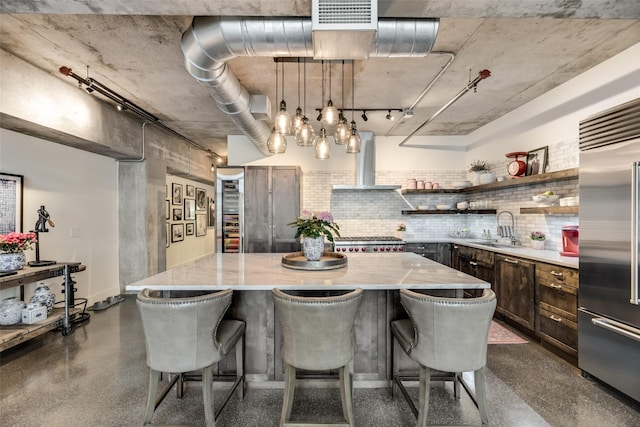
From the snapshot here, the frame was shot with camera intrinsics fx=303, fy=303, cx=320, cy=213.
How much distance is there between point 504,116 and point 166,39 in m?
4.92

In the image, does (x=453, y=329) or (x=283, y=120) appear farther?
(x=283, y=120)

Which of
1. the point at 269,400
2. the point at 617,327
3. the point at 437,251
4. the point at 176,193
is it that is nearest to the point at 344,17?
the point at 269,400

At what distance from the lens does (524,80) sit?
3666mm

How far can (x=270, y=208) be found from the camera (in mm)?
5438

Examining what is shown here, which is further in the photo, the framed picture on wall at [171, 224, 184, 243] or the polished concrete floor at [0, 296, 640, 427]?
the framed picture on wall at [171, 224, 184, 243]

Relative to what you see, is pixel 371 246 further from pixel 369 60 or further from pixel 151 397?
pixel 151 397

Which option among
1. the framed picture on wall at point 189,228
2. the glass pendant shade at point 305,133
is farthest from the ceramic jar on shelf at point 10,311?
the framed picture on wall at point 189,228

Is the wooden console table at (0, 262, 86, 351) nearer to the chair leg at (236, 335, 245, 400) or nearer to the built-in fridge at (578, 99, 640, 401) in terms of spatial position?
the chair leg at (236, 335, 245, 400)

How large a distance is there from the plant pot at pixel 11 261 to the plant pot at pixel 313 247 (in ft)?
10.1

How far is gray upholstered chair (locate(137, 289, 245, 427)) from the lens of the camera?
70.8 inches

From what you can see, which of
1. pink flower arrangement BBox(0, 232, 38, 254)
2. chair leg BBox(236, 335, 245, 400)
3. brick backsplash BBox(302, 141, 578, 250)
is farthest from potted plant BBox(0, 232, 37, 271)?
brick backsplash BBox(302, 141, 578, 250)

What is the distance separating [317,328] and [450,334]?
79 centimetres

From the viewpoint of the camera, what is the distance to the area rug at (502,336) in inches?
137

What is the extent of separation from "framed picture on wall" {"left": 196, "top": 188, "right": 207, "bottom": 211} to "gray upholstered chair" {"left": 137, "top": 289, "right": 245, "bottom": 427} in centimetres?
674
